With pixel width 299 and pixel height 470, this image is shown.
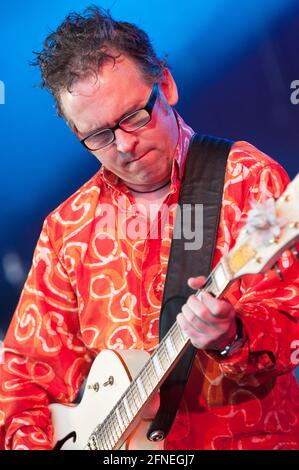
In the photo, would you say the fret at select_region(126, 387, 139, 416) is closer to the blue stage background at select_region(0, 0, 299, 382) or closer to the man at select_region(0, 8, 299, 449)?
the man at select_region(0, 8, 299, 449)

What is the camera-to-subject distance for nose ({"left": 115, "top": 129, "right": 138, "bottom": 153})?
2.14 meters

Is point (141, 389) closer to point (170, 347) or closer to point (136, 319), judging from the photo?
point (170, 347)

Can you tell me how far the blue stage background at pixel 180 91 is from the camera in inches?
99.6

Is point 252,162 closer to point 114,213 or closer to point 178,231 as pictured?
point 178,231

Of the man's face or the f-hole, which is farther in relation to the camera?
the f-hole

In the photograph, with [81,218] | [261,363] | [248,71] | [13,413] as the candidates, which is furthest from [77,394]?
[248,71]

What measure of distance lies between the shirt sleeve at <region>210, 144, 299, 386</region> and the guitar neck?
105mm

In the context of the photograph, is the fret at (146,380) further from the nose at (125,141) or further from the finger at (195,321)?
the nose at (125,141)

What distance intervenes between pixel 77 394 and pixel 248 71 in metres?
1.06

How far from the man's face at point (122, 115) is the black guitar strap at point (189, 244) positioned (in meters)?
0.08

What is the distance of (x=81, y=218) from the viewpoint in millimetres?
2365

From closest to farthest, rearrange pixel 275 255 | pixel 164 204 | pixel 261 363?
pixel 275 255
pixel 261 363
pixel 164 204

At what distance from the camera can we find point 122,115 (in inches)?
84.1

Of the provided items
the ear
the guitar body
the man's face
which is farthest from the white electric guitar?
the ear
